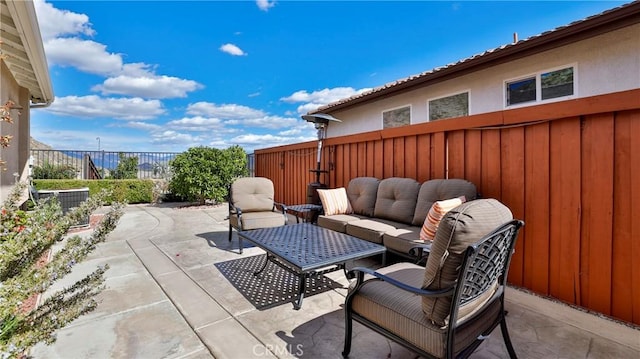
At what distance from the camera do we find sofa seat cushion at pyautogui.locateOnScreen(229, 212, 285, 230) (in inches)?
186

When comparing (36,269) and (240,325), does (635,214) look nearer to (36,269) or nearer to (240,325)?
(240,325)

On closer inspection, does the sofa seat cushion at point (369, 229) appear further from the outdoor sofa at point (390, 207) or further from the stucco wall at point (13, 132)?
the stucco wall at point (13, 132)

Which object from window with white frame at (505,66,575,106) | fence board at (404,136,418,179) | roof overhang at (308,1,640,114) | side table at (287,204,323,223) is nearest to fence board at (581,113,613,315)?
roof overhang at (308,1,640,114)

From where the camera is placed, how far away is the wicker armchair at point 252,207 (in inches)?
188

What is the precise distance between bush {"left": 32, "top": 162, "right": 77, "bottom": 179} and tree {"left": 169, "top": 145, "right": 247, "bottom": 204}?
3667mm

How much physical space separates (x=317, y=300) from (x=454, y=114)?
15.7 feet

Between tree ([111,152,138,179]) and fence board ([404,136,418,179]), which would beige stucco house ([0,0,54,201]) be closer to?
fence board ([404,136,418,179])

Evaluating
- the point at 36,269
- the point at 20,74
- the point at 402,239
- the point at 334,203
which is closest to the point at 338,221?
the point at 334,203

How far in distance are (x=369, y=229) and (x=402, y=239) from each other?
603mm

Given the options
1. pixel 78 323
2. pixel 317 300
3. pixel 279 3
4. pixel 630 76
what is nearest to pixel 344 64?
pixel 279 3

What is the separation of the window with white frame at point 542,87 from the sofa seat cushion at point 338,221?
11.5 ft

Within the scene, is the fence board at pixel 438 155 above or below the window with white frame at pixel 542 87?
below
